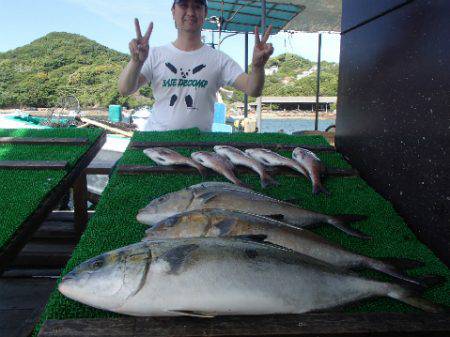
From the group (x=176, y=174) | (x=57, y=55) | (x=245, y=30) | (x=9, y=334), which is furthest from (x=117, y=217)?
(x=57, y=55)

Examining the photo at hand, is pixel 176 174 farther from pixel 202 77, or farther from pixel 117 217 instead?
pixel 202 77

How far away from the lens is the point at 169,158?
340cm

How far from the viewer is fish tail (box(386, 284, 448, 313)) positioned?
1572 millimetres

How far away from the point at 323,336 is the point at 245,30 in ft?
43.0

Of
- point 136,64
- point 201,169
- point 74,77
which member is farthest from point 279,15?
point 74,77

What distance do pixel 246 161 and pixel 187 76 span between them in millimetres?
1776

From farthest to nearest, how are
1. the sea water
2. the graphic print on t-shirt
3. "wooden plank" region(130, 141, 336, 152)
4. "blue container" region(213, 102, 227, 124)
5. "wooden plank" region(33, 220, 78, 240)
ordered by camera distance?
the sea water < "blue container" region(213, 102, 227, 124) < "wooden plank" region(33, 220, 78, 240) < the graphic print on t-shirt < "wooden plank" region(130, 141, 336, 152)

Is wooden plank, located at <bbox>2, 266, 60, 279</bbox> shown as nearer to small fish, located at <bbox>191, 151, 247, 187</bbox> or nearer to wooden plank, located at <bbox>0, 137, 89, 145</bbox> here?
wooden plank, located at <bbox>0, 137, 89, 145</bbox>

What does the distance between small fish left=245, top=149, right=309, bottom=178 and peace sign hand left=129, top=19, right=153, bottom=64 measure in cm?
159

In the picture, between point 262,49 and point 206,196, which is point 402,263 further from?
point 262,49

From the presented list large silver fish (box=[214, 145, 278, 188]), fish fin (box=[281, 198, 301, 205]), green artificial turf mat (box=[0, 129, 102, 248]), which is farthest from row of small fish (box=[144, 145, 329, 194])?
green artificial turf mat (box=[0, 129, 102, 248])

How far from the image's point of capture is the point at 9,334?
3.68m

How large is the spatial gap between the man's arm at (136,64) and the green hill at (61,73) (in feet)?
223

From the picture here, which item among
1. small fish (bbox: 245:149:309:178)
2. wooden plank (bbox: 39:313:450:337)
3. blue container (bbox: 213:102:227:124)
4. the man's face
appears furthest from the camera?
blue container (bbox: 213:102:227:124)
